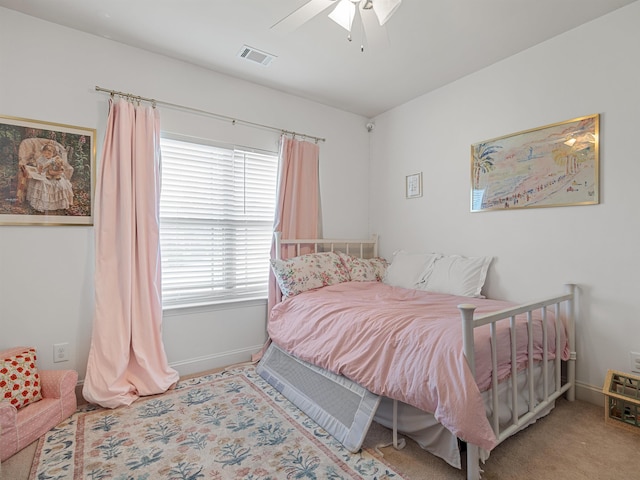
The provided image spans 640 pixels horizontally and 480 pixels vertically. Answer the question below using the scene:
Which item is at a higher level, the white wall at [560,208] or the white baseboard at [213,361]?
the white wall at [560,208]

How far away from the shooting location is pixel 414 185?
3.35 meters

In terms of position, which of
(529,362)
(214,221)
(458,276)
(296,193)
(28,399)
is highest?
(296,193)

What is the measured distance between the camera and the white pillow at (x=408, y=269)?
9.82 ft

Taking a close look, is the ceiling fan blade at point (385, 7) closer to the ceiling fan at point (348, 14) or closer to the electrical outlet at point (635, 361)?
the ceiling fan at point (348, 14)

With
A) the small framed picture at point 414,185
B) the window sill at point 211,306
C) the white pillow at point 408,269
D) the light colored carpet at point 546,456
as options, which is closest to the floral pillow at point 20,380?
the light colored carpet at point 546,456

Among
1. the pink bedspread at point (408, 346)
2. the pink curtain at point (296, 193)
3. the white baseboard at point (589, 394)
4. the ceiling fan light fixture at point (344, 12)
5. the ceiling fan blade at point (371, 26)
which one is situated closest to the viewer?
the pink bedspread at point (408, 346)

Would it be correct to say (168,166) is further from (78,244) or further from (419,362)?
(419,362)

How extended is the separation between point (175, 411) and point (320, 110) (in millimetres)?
2981

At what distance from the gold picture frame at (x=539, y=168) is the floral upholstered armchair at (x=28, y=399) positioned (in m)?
3.23

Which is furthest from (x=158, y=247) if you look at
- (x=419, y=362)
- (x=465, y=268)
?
(x=465, y=268)

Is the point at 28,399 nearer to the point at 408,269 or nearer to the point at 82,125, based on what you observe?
the point at 82,125

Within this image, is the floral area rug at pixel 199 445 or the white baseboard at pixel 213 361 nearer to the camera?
the floral area rug at pixel 199 445

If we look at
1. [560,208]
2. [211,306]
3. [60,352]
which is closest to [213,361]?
[211,306]

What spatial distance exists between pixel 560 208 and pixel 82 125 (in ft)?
11.2
